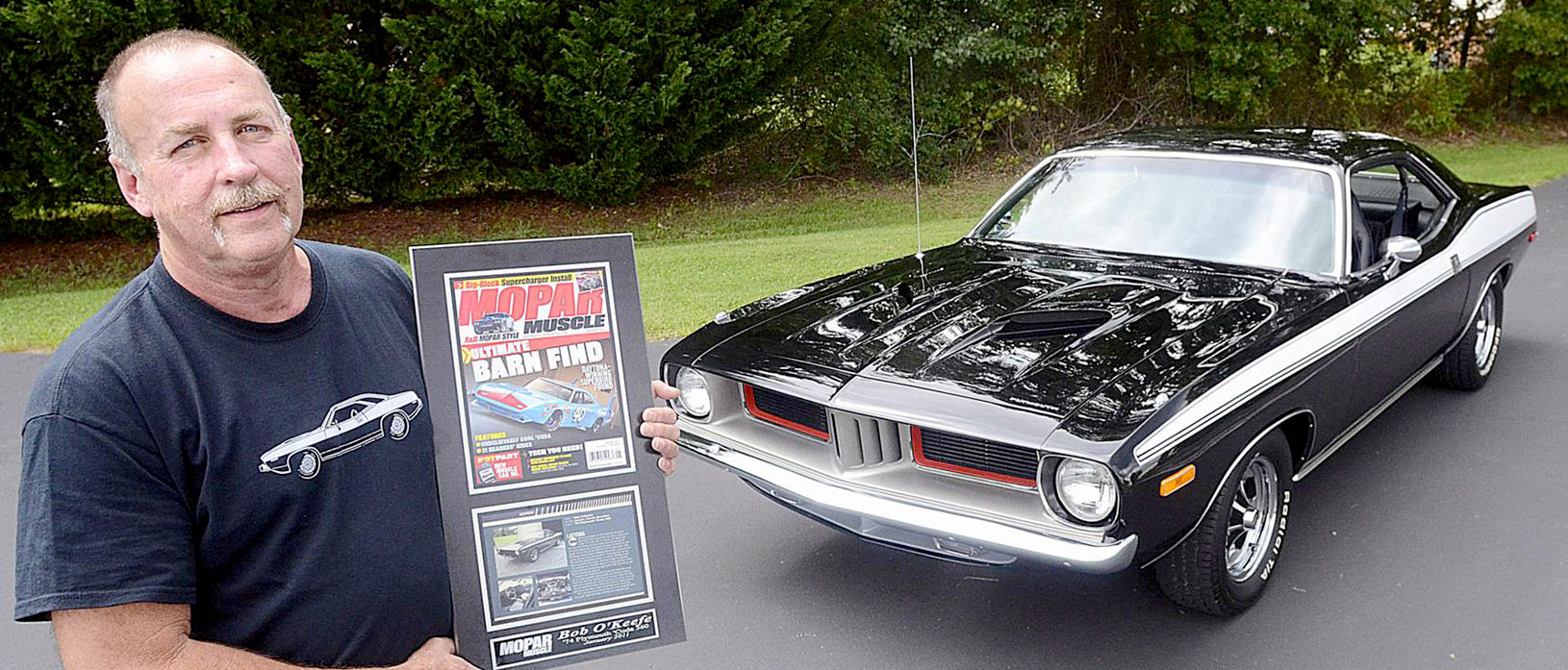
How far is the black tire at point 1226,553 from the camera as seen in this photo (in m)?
3.62

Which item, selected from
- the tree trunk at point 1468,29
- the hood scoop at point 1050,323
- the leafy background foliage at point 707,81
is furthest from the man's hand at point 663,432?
the tree trunk at point 1468,29

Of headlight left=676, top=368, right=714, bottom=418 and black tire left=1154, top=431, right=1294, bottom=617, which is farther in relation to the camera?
headlight left=676, top=368, right=714, bottom=418

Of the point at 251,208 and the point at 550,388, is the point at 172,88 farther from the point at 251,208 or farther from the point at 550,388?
the point at 550,388

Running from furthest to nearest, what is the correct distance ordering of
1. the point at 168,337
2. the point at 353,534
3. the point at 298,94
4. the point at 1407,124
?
the point at 1407,124 → the point at 298,94 → the point at 353,534 → the point at 168,337

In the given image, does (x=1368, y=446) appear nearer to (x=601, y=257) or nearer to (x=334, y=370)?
(x=601, y=257)

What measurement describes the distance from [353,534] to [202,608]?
24 centimetres

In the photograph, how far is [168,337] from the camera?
5.60 ft

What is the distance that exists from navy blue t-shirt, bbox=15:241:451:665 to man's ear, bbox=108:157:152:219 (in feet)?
0.34

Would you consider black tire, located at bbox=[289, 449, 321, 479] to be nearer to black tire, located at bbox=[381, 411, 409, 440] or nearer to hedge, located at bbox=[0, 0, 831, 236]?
black tire, located at bbox=[381, 411, 409, 440]

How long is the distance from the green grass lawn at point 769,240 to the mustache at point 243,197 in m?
6.08

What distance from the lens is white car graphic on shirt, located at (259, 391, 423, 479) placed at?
1769 millimetres

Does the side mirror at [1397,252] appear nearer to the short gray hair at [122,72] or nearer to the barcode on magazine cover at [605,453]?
the barcode on magazine cover at [605,453]

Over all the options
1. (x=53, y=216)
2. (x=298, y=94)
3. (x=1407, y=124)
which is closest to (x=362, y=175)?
(x=298, y=94)

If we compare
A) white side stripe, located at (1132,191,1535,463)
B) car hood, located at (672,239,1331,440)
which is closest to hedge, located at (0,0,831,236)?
car hood, located at (672,239,1331,440)
